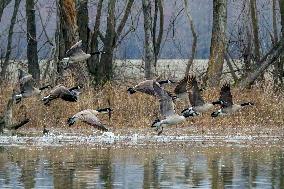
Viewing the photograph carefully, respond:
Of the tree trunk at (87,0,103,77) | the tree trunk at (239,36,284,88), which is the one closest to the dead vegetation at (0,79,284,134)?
the tree trunk at (239,36,284,88)

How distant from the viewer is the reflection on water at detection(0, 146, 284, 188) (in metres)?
10.7

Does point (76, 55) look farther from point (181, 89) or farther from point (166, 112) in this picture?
point (166, 112)

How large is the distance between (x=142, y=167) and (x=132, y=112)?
8109 mm

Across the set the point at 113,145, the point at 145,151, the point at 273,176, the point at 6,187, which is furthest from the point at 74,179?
the point at 113,145

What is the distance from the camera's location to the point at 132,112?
803 inches

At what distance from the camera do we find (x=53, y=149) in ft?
49.6

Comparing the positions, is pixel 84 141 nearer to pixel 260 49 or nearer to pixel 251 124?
pixel 251 124

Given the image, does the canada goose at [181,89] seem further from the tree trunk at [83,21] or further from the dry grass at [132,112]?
the tree trunk at [83,21]

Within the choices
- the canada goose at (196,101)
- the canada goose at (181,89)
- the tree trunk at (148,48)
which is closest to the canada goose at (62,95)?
the canada goose at (181,89)

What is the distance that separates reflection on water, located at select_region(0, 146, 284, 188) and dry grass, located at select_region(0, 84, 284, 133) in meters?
4.65

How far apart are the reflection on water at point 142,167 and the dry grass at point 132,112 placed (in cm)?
465

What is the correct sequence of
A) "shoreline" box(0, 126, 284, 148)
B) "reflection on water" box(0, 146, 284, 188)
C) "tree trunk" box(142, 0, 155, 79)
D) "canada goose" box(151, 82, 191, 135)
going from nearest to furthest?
1. "reflection on water" box(0, 146, 284, 188)
2. "shoreline" box(0, 126, 284, 148)
3. "canada goose" box(151, 82, 191, 135)
4. "tree trunk" box(142, 0, 155, 79)

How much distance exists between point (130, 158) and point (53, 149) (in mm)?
2035

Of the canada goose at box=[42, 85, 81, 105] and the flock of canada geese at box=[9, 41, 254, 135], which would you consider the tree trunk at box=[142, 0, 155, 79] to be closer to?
the flock of canada geese at box=[9, 41, 254, 135]
